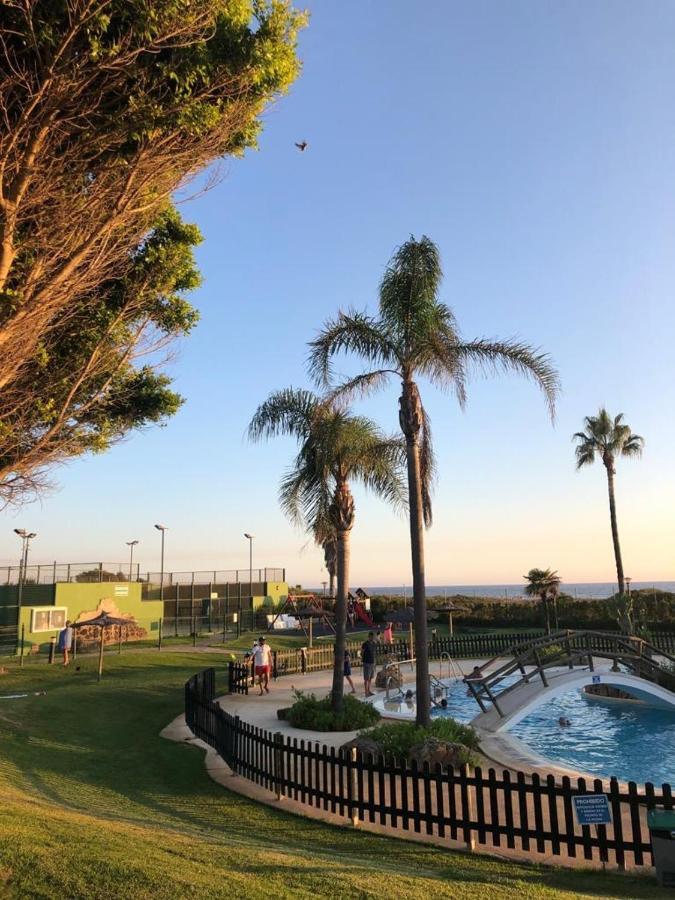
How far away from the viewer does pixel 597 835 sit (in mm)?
7562

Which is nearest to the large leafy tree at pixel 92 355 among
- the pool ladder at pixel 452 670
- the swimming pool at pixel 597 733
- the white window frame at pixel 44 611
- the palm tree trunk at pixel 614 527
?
the swimming pool at pixel 597 733

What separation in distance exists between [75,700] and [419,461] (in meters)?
11.7

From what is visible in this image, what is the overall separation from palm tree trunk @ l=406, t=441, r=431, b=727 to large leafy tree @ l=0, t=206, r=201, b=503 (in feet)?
18.9

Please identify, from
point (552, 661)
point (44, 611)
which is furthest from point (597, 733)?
point (44, 611)

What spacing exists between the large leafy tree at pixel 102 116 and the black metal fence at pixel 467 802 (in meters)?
7.75

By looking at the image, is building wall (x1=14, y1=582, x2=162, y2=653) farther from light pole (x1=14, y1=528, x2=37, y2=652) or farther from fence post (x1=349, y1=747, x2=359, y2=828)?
fence post (x1=349, y1=747, x2=359, y2=828)

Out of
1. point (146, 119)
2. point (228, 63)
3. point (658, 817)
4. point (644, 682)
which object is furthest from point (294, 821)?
point (644, 682)

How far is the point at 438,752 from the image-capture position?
38.1 feet

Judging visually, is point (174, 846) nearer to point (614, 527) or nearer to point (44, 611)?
point (44, 611)

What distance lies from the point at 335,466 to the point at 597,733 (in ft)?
34.4

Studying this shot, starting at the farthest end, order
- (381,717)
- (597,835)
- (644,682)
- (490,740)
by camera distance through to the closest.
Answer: (644,682)
(381,717)
(490,740)
(597,835)

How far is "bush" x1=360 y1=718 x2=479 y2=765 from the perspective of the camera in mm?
11906

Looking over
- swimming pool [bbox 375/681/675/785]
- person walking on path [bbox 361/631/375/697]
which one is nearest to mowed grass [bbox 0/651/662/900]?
swimming pool [bbox 375/681/675/785]

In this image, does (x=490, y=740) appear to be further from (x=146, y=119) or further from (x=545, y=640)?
(x=146, y=119)
